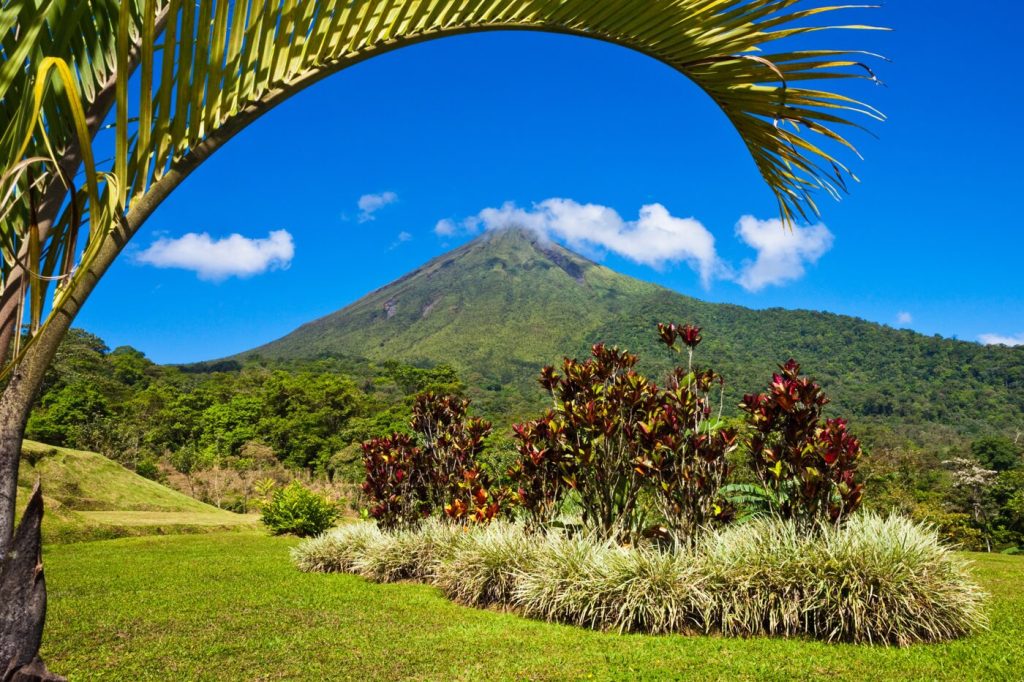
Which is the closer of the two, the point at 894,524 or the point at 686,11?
the point at 686,11

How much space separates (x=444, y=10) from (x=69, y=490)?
1507 cm

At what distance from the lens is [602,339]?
74.3 meters

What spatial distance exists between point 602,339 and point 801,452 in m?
69.4

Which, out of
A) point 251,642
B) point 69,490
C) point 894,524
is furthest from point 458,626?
point 69,490

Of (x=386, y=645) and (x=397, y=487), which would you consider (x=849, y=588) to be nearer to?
(x=386, y=645)

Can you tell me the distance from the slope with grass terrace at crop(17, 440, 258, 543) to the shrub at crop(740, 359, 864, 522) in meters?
11.0

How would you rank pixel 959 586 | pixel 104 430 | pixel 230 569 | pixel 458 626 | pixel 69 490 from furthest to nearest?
pixel 104 430, pixel 69 490, pixel 230 569, pixel 458 626, pixel 959 586

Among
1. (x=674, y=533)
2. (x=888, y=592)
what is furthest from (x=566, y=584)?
(x=888, y=592)

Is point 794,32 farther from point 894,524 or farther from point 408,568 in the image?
point 408,568

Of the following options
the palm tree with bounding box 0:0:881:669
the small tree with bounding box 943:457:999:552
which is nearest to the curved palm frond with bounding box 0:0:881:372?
the palm tree with bounding box 0:0:881:669

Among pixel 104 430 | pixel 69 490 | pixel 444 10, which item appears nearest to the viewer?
pixel 444 10

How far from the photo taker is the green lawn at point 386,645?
396 centimetres

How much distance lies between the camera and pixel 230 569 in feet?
27.2

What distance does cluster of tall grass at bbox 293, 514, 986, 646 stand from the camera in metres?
4.63
